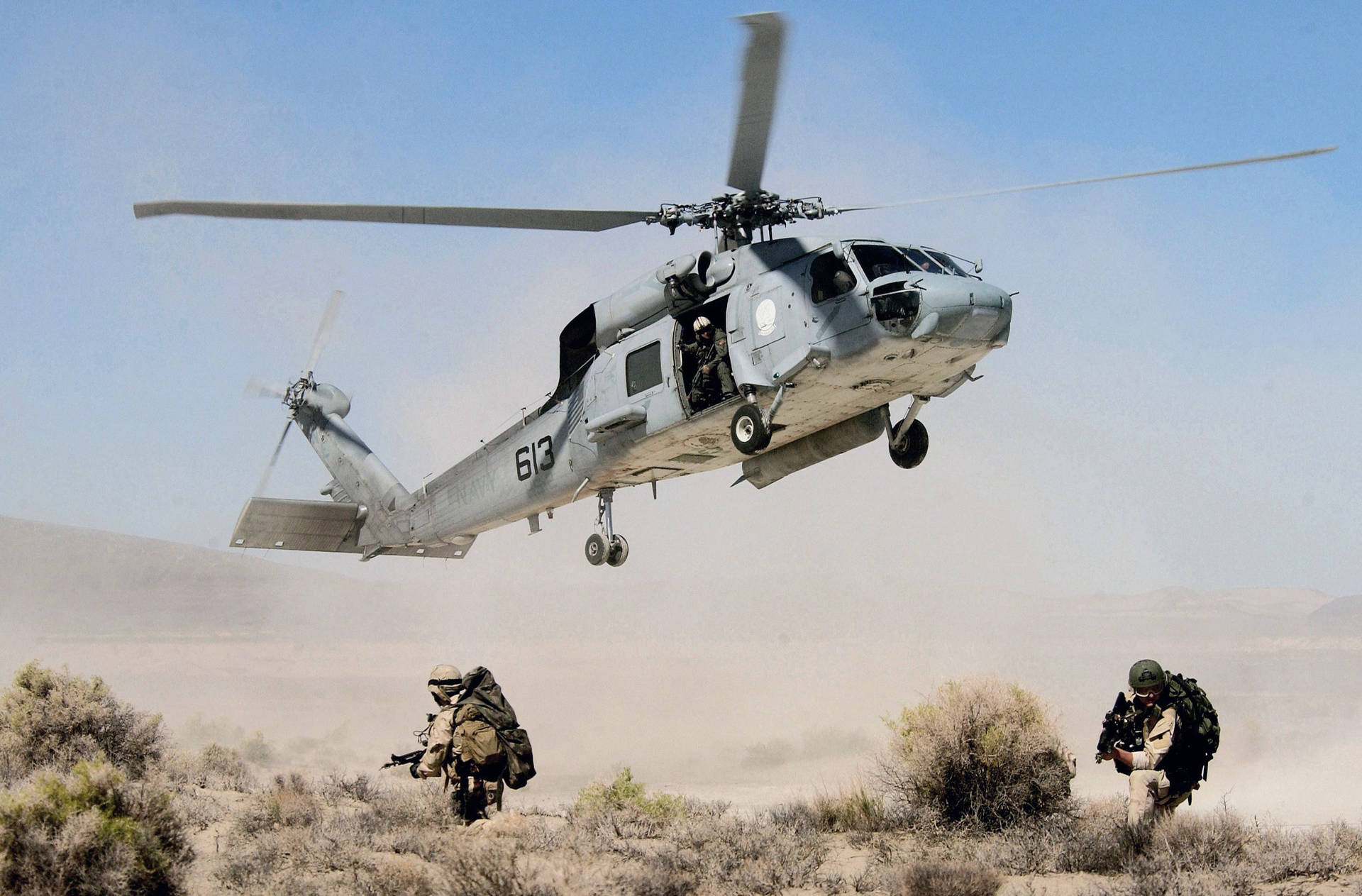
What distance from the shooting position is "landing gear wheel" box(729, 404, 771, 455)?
428 inches

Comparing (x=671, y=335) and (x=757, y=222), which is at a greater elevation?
(x=757, y=222)

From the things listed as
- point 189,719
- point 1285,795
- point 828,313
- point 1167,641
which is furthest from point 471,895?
point 1167,641

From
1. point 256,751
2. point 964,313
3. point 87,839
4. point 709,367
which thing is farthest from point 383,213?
point 256,751

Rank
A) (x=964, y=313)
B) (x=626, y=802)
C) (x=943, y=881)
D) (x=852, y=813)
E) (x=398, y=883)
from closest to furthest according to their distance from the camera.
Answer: (x=398, y=883), (x=943, y=881), (x=964, y=313), (x=852, y=813), (x=626, y=802)

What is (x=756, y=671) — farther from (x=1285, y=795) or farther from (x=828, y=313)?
(x=828, y=313)

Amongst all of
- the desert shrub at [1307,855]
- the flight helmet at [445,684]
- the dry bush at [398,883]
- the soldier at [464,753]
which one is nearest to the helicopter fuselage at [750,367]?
the flight helmet at [445,684]

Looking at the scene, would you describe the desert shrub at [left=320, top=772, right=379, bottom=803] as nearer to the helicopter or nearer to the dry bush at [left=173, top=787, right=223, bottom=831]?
the dry bush at [left=173, top=787, right=223, bottom=831]

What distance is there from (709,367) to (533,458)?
3417 millimetres

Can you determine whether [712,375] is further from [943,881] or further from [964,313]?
[943,881]

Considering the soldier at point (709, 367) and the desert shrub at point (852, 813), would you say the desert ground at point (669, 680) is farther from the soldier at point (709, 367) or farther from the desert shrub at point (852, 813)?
the soldier at point (709, 367)

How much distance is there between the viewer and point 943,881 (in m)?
7.18

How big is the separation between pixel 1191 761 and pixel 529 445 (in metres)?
8.68

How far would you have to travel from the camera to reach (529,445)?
1403 cm

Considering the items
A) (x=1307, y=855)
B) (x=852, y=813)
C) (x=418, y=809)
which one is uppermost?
(x=418, y=809)
